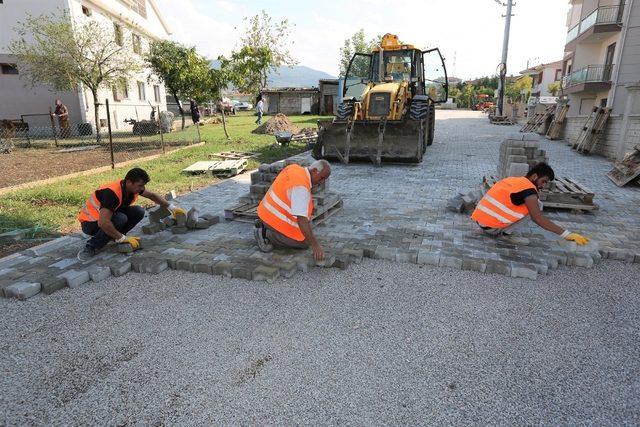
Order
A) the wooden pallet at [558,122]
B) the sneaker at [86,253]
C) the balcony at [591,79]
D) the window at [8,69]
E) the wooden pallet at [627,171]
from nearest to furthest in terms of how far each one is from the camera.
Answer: the sneaker at [86,253] → the wooden pallet at [627,171] → the wooden pallet at [558,122] → the window at [8,69] → the balcony at [591,79]

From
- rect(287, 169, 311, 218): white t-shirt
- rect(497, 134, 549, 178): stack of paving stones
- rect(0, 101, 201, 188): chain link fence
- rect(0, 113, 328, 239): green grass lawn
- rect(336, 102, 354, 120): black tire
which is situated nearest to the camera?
rect(287, 169, 311, 218): white t-shirt

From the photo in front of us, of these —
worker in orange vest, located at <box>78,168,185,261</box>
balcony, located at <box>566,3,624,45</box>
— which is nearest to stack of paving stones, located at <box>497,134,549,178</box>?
worker in orange vest, located at <box>78,168,185,261</box>

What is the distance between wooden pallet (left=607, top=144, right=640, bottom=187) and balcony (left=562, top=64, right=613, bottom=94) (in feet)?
51.8

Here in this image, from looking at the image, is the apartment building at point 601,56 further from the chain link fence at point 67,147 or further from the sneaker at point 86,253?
the chain link fence at point 67,147

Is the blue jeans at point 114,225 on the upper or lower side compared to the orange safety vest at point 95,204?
lower

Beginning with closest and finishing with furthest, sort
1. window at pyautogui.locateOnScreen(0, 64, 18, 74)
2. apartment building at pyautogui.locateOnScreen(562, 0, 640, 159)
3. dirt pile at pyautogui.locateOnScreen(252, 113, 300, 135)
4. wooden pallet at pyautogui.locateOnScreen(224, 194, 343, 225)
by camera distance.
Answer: wooden pallet at pyautogui.locateOnScreen(224, 194, 343, 225)
dirt pile at pyautogui.locateOnScreen(252, 113, 300, 135)
window at pyautogui.locateOnScreen(0, 64, 18, 74)
apartment building at pyautogui.locateOnScreen(562, 0, 640, 159)

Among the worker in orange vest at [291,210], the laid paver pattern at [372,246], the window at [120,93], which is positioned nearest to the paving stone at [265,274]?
the laid paver pattern at [372,246]

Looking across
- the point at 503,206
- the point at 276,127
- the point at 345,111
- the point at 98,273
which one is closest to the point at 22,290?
the point at 98,273

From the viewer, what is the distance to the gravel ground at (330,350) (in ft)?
7.31

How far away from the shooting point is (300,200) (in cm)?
365

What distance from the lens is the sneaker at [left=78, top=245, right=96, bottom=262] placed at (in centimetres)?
413

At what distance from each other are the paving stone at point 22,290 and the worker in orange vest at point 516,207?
464cm

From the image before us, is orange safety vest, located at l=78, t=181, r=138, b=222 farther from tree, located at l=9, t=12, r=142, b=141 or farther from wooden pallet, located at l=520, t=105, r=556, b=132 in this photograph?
wooden pallet, located at l=520, t=105, r=556, b=132

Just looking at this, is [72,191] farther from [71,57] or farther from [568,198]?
[71,57]
